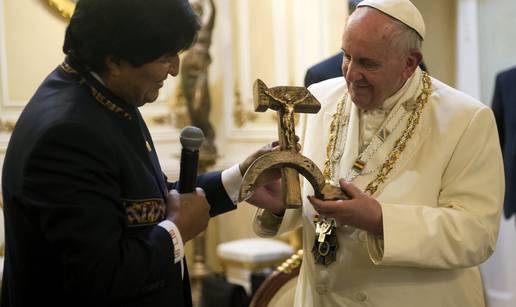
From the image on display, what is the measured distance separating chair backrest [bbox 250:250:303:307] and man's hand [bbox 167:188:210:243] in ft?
3.23

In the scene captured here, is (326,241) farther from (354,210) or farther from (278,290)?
(278,290)

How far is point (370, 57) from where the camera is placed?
2.21 m

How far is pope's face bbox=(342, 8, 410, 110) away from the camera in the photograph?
7.24 ft

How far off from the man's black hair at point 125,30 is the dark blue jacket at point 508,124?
3.43 metres

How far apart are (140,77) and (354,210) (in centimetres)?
70

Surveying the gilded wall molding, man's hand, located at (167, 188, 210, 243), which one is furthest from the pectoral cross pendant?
the gilded wall molding

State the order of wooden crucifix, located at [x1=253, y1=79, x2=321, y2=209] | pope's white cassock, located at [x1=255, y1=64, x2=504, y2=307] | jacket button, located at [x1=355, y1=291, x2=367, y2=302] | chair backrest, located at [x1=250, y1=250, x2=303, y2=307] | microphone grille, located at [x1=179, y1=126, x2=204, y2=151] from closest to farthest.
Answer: microphone grille, located at [x1=179, y1=126, x2=204, y2=151]
wooden crucifix, located at [x1=253, y1=79, x2=321, y2=209]
pope's white cassock, located at [x1=255, y1=64, x2=504, y2=307]
jacket button, located at [x1=355, y1=291, x2=367, y2=302]
chair backrest, located at [x1=250, y1=250, x2=303, y2=307]

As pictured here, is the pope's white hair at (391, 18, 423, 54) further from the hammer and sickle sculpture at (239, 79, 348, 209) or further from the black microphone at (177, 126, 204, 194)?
the black microphone at (177, 126, 204, 194)

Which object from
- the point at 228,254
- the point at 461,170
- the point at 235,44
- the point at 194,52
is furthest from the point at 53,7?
the point at 461,170

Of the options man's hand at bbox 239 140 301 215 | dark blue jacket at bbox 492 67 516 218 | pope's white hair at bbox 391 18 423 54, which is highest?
pope's white hair at bbox 391 18 423 54

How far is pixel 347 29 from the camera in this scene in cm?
226

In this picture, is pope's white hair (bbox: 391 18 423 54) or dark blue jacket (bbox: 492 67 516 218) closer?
pope's white hair (bbox: 391 18 423 54)

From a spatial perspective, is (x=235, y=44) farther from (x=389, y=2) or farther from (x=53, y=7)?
(x=389, y=2)

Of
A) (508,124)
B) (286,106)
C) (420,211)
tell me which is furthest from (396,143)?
(508,124)
